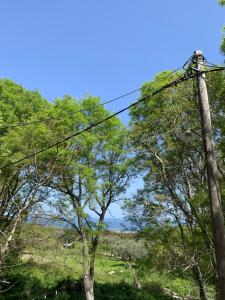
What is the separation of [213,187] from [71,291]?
22035mm

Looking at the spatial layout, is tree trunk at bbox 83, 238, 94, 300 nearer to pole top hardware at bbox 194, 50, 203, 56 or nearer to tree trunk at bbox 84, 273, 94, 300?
tree trunk at bbox 84, 273, 94, 300

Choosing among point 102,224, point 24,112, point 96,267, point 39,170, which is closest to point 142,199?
point 102,224

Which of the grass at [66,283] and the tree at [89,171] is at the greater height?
the tree at [89,171]

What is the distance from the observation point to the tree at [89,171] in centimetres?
2205

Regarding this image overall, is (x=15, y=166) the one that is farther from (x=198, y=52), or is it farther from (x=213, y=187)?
(x=213, y=187)

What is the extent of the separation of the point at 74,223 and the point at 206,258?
9.06 m

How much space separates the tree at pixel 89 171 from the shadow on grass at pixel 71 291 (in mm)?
3729

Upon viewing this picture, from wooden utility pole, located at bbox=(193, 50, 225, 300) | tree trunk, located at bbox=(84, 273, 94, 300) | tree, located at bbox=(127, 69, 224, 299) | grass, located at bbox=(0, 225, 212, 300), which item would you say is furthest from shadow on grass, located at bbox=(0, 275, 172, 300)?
wooden utility pole, located at bbox=(193, 50, 225, 300)

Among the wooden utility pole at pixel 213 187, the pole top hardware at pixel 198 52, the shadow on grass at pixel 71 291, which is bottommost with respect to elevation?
the shadow on grass at pixel 71 291

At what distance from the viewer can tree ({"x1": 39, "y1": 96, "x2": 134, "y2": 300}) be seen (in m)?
22.1

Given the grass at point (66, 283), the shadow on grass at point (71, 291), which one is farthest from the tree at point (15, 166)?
the shadow on grass at point (71, 291)

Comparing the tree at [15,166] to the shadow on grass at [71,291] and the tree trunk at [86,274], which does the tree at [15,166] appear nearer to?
the tree trunk at [86,274]

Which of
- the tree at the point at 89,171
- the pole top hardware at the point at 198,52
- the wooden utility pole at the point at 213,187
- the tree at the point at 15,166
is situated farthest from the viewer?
the tree at the point at 89,171

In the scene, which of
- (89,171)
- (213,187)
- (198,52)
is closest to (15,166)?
(89,171)
